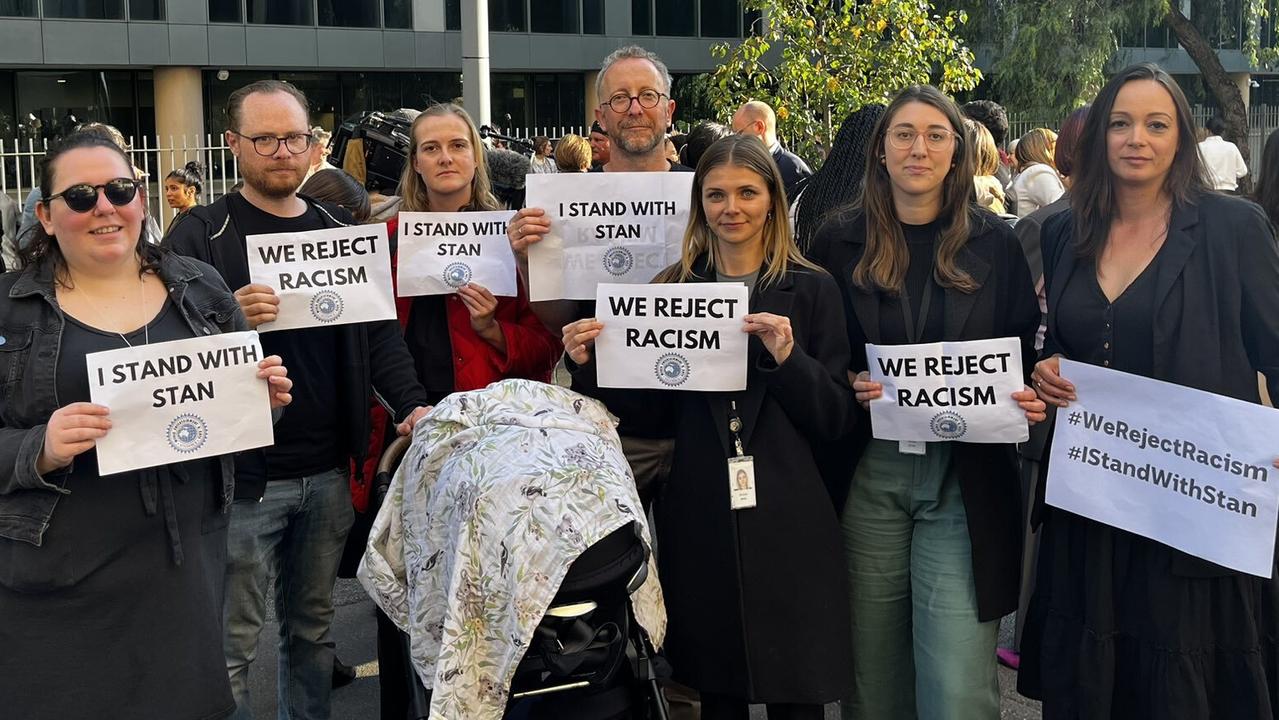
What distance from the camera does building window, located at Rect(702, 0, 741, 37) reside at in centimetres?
3272

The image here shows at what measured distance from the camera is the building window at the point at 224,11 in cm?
2709

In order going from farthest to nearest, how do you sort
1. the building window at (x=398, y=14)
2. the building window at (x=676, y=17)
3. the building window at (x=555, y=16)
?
the building window at (x=676, y=17) → the building window at (x=555, y=16) → the building window at (x=398, y=14)

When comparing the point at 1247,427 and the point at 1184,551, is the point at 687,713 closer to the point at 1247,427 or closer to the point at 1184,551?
the point at 1184,551

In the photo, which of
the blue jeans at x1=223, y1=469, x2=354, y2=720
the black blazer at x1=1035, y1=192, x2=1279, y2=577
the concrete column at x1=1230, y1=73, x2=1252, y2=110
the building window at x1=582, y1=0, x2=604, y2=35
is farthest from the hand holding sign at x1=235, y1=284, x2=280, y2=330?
the concrete column at x1=1230, y1=73, x2=1252, y2=110

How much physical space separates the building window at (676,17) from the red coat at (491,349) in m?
28.8

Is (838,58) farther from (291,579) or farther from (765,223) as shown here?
(291,579)

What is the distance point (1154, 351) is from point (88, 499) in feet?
9.32

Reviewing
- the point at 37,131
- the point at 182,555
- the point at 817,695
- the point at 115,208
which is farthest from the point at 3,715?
the point at 37,131

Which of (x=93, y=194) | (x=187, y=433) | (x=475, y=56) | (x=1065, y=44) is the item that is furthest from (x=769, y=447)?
(x=1065, y=44)

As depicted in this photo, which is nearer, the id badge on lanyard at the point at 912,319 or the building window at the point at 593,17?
the id badge on lanyard at the point at 912,319

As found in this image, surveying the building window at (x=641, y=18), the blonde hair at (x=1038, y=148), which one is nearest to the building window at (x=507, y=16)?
the building window at (x=641, y=18)

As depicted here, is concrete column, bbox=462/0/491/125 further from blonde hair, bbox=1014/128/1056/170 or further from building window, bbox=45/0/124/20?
building window, bbox=45/0/124/20

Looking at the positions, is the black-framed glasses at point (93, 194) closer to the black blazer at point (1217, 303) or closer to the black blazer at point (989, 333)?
the black blazer at point (989, 333)

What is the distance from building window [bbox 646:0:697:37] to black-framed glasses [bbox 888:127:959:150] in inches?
1163
